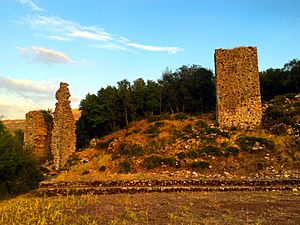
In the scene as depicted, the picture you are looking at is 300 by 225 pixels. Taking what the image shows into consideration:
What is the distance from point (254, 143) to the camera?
22.5 meters

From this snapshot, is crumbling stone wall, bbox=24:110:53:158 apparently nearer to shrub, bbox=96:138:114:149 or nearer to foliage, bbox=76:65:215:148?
shrub, bbox=96:138:114:149

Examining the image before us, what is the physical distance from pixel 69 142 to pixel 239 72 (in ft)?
49.2

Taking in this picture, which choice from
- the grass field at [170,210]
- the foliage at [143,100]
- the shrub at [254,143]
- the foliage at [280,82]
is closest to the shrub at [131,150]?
the shrub at [254,143]

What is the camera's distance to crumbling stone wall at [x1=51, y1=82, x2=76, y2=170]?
26391 mm

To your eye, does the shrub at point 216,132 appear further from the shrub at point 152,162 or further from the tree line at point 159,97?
the tree line at point 159,97

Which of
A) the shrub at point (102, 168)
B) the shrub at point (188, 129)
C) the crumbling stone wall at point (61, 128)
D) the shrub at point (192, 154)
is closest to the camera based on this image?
the shrub at point (192, 154)

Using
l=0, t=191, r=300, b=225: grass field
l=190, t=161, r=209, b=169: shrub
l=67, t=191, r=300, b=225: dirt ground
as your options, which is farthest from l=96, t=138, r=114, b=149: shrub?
l=0, t=191, r=300, b=225: grass field

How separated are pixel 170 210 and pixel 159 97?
99.5ft

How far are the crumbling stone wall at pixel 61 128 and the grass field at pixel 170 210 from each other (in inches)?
487

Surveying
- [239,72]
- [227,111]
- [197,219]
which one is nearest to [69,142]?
[227,111]

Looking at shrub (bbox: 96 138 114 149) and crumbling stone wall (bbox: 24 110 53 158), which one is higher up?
crumbling stone wall (bbox: 24 110 53 158)

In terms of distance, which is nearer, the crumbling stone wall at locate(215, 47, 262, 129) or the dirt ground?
the dirt ground

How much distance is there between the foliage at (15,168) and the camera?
54.3 feet

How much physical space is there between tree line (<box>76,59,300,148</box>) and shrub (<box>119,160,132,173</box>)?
598 inches
